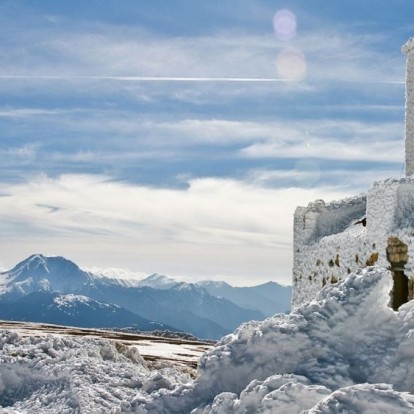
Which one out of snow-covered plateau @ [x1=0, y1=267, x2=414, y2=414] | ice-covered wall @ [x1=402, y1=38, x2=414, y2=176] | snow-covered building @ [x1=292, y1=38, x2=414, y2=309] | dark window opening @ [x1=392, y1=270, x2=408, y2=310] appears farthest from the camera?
ice-covered wall @ [x1=402, y1=38, x2=414, y2=176]

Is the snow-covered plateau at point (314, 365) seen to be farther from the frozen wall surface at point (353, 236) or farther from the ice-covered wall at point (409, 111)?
the ice-covered wall at point (409, 111)

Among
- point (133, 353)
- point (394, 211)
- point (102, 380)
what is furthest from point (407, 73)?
point (102, 380)

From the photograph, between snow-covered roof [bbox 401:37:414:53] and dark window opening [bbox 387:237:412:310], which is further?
snow-covered roof [bbox 401:37:414:53]

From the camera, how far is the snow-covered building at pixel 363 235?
14906mm

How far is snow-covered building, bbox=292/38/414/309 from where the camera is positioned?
14.9 metres

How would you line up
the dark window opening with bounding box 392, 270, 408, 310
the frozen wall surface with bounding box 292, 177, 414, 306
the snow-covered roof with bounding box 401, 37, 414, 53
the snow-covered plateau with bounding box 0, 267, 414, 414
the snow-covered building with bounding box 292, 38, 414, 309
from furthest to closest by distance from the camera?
1. the snow-covered roof with bounding box 401, 37, 414, 53
2. the frozen wall surface with bounding box 292, 177, 414, 306
3. the snow-covered building with bounding box 292, 38, 414, 309
4. the dark window opening with bounding box 392, 270, 408, 310
5. the snow-covered plateau with bounding box 0, 267, 414, 414

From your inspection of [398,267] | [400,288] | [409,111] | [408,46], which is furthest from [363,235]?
[408,46]

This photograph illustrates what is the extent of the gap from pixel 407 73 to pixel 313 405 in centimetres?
2015

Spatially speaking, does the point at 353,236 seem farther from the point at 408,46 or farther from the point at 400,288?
the point at 408,46

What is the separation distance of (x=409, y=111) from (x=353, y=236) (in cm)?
664

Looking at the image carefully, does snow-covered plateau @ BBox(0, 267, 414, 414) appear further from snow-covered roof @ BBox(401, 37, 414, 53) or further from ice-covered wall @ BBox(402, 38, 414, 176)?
snow-covered roof @ BBox(401, 37, 414, 53)

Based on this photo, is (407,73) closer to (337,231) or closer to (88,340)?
(337,231)

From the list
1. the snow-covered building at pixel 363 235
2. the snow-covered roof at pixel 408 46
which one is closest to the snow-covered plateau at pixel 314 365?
the snow-covered building at pixel 363 235

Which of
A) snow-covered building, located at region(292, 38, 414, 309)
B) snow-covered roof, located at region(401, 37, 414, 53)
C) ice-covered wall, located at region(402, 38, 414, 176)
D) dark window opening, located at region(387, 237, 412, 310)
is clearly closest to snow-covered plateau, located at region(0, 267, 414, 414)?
snow-covered building, located at region(292, 38, 414, 309)
